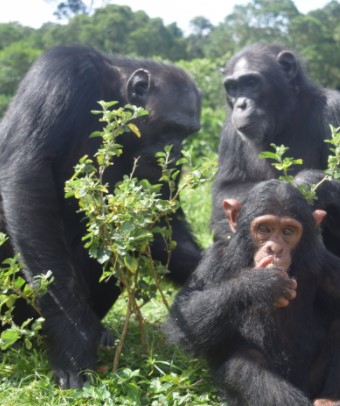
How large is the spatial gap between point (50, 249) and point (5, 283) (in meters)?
0.51

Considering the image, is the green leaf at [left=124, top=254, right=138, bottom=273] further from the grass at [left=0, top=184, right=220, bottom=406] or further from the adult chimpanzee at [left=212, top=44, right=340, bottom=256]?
the adult chimpanzee at [left=212, top=44, right=340, bottom=256]

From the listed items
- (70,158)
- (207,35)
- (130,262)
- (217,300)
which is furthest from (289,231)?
(207,35)

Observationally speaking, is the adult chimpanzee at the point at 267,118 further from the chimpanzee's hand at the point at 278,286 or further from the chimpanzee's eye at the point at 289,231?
the chimpanzee's hand at the point at 278,286

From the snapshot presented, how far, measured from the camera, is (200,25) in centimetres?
3931

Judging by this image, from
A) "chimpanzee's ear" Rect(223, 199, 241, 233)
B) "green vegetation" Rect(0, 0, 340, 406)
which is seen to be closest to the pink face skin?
"chimpanzee's ear" Rect(223, 199, 241, 233)

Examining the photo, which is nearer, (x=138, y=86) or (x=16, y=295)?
(x=16, y=295)

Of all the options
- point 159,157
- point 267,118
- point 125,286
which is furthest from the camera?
point 267,118

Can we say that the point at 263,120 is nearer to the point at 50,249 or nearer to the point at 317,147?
the point at 317,147

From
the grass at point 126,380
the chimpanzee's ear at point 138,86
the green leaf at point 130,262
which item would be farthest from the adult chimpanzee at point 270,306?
the chimpanzee's ear at point 138,86

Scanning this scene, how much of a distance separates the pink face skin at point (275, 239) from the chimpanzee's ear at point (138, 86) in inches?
79.0

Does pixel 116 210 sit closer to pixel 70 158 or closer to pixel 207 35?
pixel 70 158

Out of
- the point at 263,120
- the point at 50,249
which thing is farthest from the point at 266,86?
the point at 50,249

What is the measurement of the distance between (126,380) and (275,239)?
1.45m

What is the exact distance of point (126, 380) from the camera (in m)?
5.30
